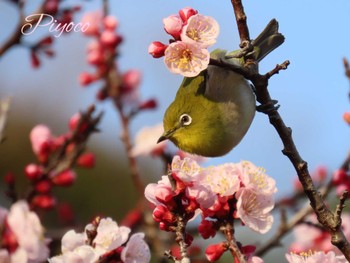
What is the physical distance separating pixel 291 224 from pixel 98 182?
751 centimetres

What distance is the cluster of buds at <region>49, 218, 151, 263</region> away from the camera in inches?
80.4

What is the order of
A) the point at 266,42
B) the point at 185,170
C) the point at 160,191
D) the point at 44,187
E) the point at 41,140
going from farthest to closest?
the point at 41,140 → the point at 44,187 → the point at 266,42 → the point at 185,170 → the point at 160,191

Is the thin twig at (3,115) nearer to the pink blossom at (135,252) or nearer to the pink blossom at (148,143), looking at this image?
the pink blossom at (135,252)

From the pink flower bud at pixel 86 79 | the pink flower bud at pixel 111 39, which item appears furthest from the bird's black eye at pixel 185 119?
the pink flower bud at pixel 86 79

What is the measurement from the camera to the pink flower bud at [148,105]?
473 cm

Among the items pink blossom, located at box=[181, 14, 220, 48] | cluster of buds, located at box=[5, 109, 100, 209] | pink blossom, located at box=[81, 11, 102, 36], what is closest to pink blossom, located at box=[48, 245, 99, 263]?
pink blossom, located at box=[181, 14, 220, 48]

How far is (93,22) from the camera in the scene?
489 cm

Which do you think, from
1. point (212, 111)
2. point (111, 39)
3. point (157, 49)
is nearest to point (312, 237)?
point (212, 111)

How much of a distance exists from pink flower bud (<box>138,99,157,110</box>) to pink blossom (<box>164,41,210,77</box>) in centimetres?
256

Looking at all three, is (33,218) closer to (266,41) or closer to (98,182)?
(266,41)

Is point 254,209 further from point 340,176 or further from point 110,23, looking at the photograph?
point 110,23

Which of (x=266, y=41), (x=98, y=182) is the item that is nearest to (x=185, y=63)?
(x=266, y=41)

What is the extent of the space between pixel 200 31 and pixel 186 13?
8 centimetres

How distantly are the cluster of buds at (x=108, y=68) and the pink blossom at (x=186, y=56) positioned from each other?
2.46 meters
